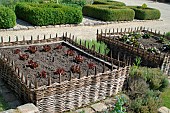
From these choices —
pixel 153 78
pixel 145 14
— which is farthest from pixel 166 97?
pixel 145 14

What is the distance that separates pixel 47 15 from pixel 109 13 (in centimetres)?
431

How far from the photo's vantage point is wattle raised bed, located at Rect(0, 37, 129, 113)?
4.74 metres

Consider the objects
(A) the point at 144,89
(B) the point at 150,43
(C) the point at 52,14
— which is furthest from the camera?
(C) the point at 52,14

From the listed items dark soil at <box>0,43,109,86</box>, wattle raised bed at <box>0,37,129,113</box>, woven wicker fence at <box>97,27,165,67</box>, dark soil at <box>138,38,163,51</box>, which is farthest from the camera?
dark soil at <box>138,38,163,51</box>

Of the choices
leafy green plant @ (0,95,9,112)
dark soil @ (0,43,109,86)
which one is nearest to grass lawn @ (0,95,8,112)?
leafy green plant @ (0,95,9,112)

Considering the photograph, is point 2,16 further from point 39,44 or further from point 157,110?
point 157,110

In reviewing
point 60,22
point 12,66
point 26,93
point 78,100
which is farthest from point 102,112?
point 60,22

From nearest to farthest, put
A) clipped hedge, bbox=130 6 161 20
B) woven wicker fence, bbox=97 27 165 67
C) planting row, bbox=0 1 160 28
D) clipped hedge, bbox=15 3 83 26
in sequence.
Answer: woven wicker fence, bbox=97 27 165 67
planting row, bbox=0 1 160 28
clipped hedge, bbox=15 3 83 26
clipped hedge, bbox=130 6 161 20

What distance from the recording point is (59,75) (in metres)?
4.80

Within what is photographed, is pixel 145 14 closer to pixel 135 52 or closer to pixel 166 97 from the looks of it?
pixel 135 52

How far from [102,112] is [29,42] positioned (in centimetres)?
374

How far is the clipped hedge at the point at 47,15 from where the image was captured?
→ 42.8 feet

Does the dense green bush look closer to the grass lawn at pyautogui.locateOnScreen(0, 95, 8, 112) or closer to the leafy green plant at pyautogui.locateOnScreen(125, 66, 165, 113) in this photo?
the leafy green plant at pyautogui.locateOnScreen(125, 66, 165, 113)

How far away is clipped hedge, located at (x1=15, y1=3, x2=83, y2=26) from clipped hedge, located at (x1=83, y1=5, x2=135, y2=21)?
230cm
